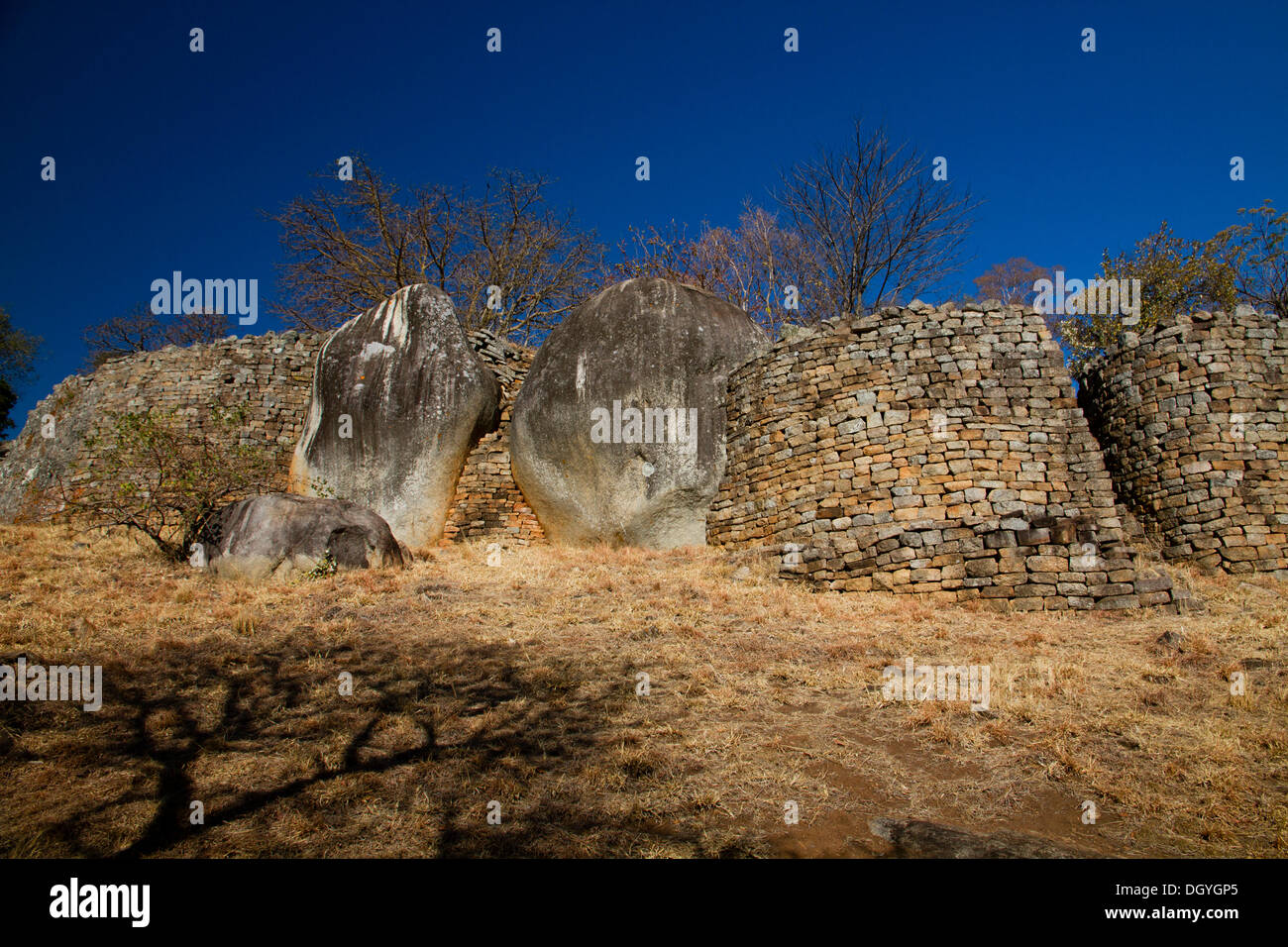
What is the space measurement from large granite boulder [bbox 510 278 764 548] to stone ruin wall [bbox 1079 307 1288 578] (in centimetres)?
614

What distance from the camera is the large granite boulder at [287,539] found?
8.42 m

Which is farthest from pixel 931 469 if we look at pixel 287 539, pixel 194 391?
pixel 194 391

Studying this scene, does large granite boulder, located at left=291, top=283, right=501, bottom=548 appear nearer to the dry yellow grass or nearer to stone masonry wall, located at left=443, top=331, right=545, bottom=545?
stone masonry wall, located at left=443, top=331, right=545, bottom=545

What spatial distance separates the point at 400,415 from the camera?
1251cm

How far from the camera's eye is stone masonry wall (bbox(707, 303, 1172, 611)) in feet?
26.3

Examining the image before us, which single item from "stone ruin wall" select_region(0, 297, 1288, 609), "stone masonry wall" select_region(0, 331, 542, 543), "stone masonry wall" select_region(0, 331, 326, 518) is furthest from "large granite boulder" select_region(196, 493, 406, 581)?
"stone masonry wall" select_region(0, 331, 326, 518)

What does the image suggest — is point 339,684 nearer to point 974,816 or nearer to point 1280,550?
point 974,816

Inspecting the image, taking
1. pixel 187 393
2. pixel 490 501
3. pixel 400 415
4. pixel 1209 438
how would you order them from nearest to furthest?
pixel 1209 438 → pixel 400 415 → pixel 490 501 → pixel 187 393

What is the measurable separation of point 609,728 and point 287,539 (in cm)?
581

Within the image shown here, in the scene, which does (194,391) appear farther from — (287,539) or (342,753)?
(342,753)

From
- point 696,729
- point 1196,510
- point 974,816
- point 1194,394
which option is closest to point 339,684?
point 696,729

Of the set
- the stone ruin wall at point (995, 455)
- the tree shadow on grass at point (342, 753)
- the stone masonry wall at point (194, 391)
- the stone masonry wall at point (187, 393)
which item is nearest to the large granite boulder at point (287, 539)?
the tree shadow on grass at point (342, 753)

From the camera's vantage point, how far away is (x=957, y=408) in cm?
994
